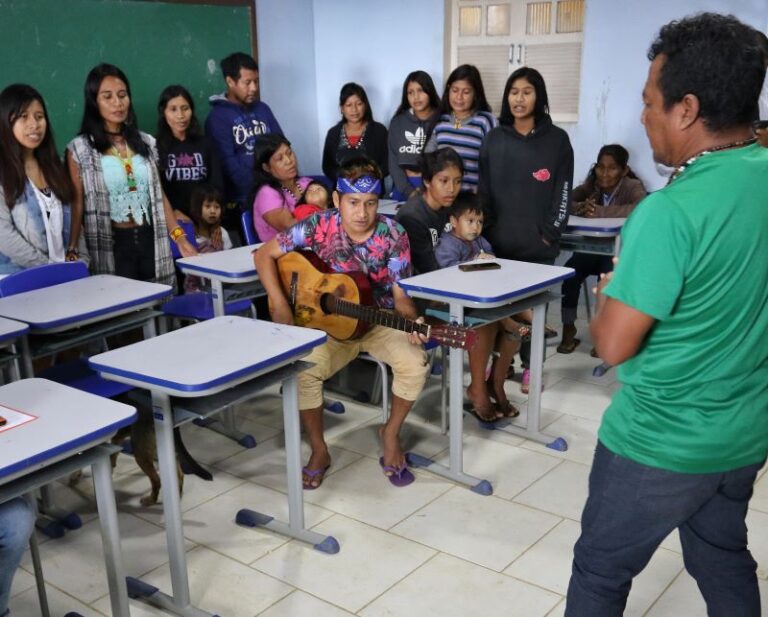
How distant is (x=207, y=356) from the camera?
2238 millimetres

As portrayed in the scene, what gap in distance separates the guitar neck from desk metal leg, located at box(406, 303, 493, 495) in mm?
185

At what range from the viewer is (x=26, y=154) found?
3293 millimetres

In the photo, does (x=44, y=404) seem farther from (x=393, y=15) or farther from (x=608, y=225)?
(x=393, y=15)

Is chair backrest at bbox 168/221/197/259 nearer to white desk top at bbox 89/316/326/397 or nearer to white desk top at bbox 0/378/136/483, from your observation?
white desk top at bbox 89/316/326/397

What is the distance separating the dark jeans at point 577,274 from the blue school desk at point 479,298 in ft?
4.26

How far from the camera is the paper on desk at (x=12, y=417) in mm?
1768

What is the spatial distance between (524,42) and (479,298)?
3.36m

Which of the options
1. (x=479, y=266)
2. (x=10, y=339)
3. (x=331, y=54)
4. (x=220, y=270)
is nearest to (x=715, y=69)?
(x=479, y=266)

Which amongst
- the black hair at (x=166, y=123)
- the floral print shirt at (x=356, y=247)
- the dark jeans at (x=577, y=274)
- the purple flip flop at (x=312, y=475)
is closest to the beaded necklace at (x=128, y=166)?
the black hair at (x=166, y=123)

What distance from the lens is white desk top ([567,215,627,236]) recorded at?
421cm

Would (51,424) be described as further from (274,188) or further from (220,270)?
(274,188)

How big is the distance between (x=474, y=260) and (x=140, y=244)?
5.08ft

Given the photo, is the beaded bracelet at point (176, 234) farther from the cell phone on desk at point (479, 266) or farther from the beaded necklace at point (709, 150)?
the beaded necklace at point (709, 150)

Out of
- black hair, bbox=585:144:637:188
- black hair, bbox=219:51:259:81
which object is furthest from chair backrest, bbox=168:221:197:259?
black hair, bbox=585:144:637:188
